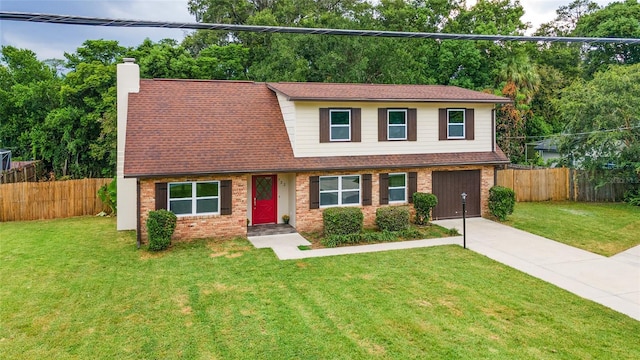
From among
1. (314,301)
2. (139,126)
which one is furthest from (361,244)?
(139,126)

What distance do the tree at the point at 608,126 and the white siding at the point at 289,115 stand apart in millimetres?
15054

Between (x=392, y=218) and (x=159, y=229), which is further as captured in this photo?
(x=392, y=218)

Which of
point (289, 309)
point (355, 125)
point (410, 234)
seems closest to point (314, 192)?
point (355, 125)

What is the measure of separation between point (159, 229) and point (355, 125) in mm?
7381

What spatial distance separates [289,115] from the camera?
15.2m

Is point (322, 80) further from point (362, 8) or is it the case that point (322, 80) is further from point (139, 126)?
point (139, 126)

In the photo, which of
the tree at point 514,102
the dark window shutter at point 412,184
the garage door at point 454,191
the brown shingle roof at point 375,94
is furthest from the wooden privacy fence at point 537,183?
the tree at point 514,102

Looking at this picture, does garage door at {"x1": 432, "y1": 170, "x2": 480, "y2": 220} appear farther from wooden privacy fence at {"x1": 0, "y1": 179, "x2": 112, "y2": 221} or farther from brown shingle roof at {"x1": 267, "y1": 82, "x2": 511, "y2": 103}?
wooden privacy fence at {"x1": 0, "y1": 179, "x2": 112, "y2": 221}

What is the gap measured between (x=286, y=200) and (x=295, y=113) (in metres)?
3.15

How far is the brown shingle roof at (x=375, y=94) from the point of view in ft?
48.2

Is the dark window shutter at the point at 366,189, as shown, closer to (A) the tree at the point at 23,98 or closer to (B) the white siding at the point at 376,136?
(B) the white siding at the point at 376,136

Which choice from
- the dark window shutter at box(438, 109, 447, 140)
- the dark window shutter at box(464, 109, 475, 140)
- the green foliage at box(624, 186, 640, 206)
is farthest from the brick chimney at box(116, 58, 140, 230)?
the green foliage at box(624, 186, 640, 206)

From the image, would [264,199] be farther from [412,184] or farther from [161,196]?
[412,184]

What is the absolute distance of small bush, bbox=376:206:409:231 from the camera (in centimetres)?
1420
